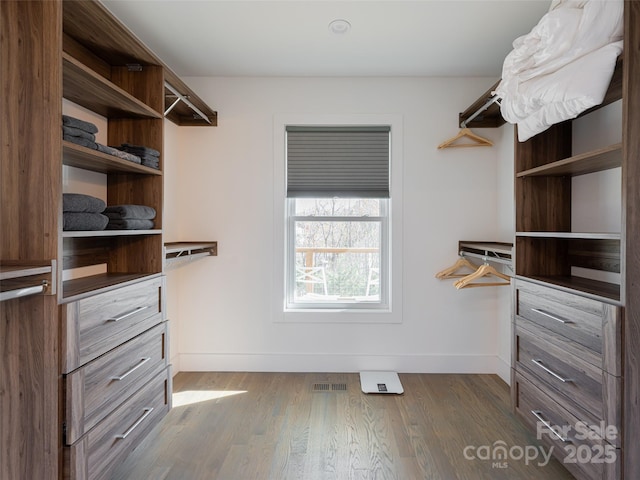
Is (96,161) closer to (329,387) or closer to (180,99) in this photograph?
(180,99)

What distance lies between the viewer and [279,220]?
2904 mm

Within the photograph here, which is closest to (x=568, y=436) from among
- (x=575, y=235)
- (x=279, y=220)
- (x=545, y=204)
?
(x=575, y=235)

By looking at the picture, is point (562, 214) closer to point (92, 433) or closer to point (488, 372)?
point (488, 372)

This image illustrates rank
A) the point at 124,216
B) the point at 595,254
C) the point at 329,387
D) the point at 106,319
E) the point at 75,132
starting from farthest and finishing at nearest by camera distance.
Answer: the point at 329,387
the point at 595,254
the point at 124,216
the point at 106,319
the point at 75,132

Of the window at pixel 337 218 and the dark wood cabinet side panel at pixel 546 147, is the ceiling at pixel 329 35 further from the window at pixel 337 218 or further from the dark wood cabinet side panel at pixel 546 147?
the dark wood cabinet side panel at pixel 546 147

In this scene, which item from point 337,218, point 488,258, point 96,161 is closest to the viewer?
point 96,161

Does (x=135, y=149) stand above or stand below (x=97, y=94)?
below

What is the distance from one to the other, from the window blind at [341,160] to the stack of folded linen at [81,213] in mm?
1562

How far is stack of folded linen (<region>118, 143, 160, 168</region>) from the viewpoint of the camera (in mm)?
1931

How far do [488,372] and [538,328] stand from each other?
1.27 m

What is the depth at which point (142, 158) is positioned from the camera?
6.40 feet

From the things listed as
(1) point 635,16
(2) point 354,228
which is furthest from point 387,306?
(1) point 635,16

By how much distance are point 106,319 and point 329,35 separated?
2.09m

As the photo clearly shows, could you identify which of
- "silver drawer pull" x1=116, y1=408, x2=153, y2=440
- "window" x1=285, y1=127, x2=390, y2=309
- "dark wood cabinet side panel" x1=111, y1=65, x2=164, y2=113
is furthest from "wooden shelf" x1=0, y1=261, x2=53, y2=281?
"window" x1=285, y1=127, x2=390, y2=309
